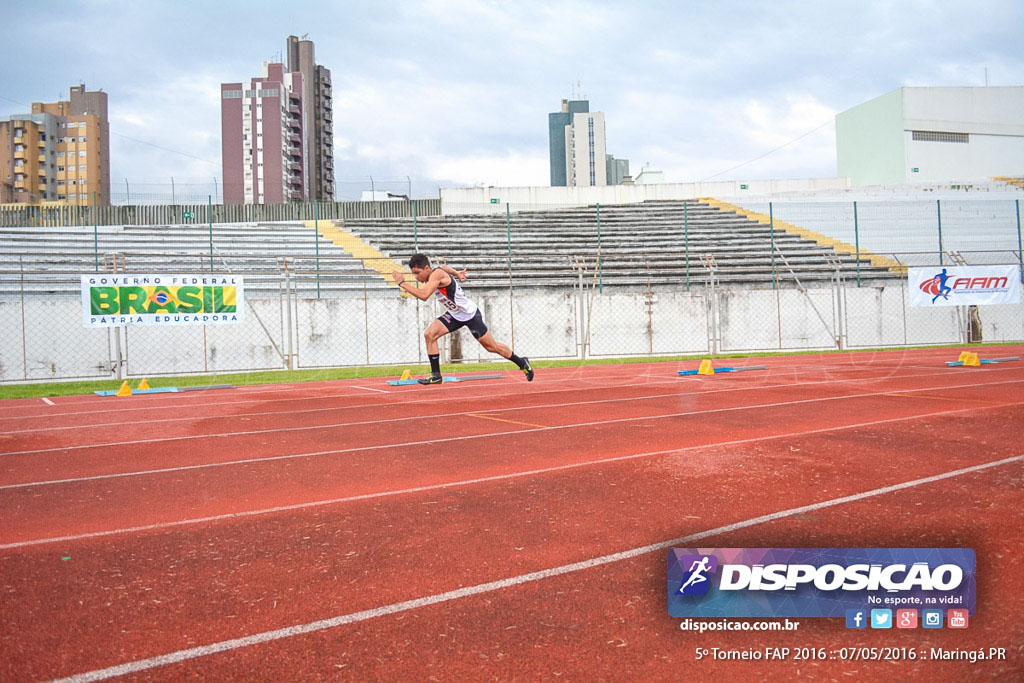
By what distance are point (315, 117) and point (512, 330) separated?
74605 millimetres

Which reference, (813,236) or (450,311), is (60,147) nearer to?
(813,236)

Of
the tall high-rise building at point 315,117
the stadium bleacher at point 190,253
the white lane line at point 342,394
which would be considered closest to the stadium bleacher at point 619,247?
the stadium bleacher at point 190,253

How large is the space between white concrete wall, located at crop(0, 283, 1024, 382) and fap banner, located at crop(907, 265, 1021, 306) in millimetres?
2008

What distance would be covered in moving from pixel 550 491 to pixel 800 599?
229cm

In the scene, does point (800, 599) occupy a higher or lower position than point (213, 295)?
lower

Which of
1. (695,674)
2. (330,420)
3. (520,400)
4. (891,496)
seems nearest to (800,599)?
(695,674)

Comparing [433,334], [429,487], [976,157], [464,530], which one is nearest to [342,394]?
[433,334]

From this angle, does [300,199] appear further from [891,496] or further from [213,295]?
[891,496]

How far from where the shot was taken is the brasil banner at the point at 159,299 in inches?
527

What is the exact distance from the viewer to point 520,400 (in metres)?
10.1

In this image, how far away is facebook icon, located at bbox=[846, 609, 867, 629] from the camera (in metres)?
2.54

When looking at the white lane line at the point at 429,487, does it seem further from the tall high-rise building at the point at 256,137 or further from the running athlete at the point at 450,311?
the tall high-rise building at the point at 256,137

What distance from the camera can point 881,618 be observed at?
8.32 ft

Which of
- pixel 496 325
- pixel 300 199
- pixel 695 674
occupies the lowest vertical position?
pixel 695 674
